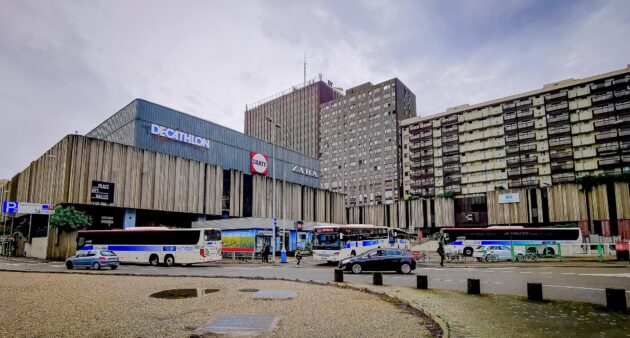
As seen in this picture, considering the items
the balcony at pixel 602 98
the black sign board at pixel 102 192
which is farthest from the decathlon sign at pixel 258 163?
the balcony at pixel 602 98

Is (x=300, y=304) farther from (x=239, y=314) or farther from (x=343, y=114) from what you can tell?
(x=343, y=114)

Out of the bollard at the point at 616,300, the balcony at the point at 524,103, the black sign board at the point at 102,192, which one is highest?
the balcony at the point at 524,103

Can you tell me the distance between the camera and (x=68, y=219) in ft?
133

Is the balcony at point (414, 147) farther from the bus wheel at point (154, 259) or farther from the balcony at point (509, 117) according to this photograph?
the bus wheel at point (154, 259)

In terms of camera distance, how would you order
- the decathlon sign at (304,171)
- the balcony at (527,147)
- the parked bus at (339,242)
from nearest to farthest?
the parked bus at (339,242), the decathlon sign at (304,171), the balcony at (527,147)

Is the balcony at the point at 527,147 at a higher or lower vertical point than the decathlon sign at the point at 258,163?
higher

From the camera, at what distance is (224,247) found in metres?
43.8

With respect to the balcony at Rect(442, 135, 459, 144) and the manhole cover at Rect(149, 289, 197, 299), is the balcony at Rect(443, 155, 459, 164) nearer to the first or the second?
the balcony at Rect(442, 135, 459, 144)

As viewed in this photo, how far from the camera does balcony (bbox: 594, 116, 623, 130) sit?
78.1 metres

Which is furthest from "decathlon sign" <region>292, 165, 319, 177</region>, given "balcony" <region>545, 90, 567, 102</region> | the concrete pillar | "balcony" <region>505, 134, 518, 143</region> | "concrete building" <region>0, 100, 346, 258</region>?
"balcony" <region>545, 90, 567, 102</region>

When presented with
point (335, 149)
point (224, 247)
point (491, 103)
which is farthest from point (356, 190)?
point (224, 247)

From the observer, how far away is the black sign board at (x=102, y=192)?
44466mm

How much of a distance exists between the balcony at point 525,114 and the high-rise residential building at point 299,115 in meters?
66.8

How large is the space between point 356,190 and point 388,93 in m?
30.1
